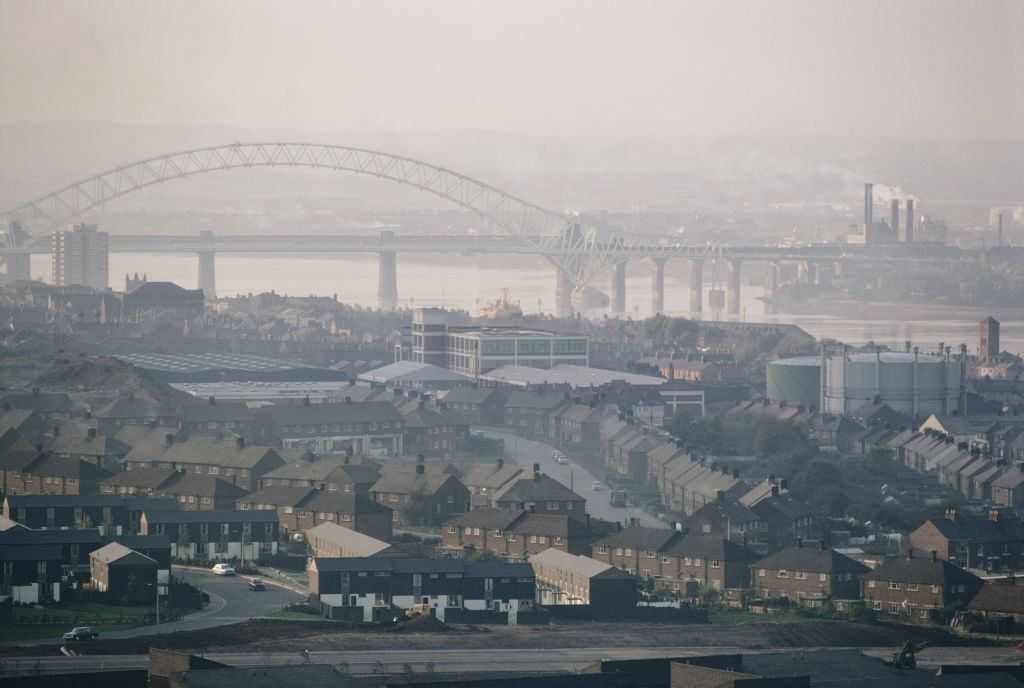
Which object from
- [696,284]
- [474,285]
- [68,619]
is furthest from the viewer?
[474,285]

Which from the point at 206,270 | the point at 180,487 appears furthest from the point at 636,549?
the point at 206,270

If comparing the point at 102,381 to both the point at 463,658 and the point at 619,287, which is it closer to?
the point at 463,658

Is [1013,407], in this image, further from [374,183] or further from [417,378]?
[374,183]

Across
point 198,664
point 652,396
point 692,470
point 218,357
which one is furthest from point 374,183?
point 198,664

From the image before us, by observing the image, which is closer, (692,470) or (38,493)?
(38,493)

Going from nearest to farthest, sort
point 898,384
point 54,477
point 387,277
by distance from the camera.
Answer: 1. point 54,477
2. point 898,384
3. point 387,277
